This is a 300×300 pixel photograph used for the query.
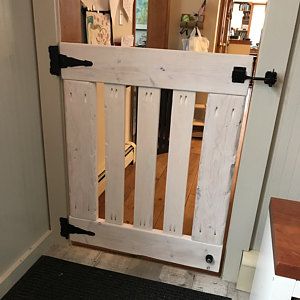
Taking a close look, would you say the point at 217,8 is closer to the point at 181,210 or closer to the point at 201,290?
the point at 181,210

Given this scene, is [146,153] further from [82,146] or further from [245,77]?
[245,77]

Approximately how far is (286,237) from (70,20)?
127cm

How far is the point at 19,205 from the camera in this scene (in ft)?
4.73

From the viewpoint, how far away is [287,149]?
1.27 meters

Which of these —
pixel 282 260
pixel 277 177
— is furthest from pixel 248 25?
pixel 282 260

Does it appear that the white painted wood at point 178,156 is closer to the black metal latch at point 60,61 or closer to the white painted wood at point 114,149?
the white painted wood at point 114,149

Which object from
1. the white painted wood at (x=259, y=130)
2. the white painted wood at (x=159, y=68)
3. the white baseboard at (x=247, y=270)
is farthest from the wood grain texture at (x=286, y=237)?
the white baseboard at (x=247, y=270)

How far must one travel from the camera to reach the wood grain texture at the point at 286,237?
673 millimetres

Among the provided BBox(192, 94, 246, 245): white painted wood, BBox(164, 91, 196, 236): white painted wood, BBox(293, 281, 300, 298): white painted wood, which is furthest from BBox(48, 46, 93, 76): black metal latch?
BBox(293, 281, 300, 298): white painted wood

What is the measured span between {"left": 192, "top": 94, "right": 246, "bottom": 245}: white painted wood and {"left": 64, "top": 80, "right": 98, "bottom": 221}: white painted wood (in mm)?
512

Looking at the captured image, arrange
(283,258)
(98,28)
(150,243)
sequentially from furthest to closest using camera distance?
(98,28), (150,243), (283,258)

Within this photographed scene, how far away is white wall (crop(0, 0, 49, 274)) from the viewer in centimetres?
124

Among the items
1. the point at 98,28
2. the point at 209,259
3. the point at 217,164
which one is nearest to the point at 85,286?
the point at 209,259

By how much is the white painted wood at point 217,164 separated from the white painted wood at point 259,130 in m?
0.05
